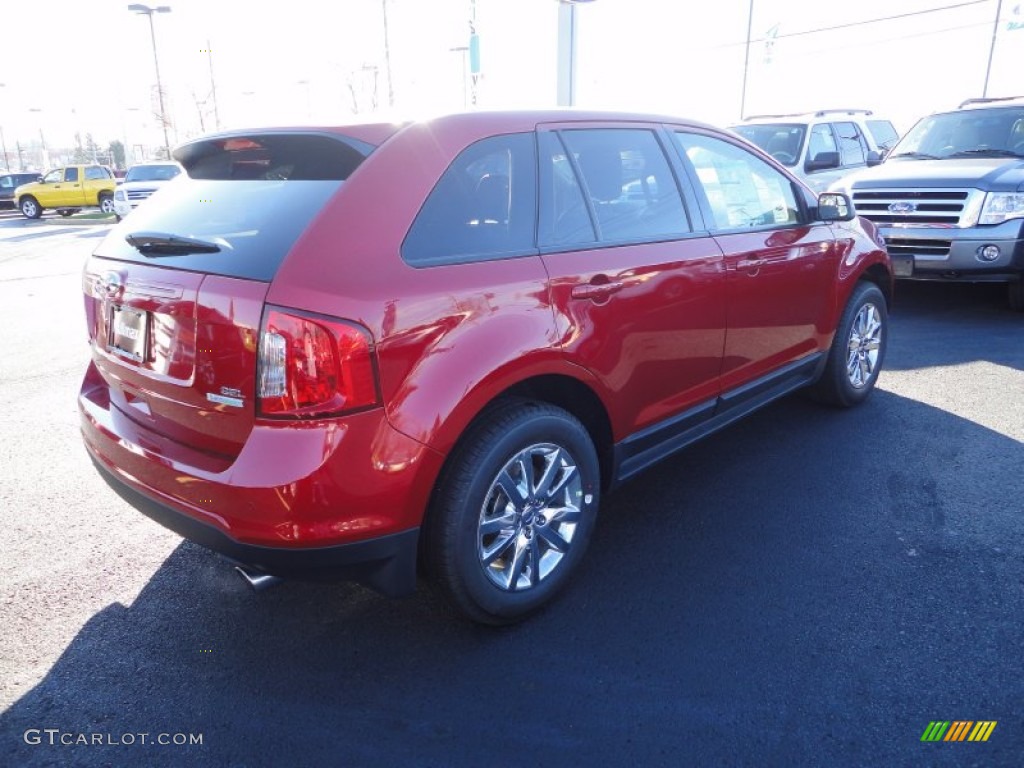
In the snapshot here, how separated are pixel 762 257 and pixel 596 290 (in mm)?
1337

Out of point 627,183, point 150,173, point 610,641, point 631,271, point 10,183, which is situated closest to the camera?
point 610,641

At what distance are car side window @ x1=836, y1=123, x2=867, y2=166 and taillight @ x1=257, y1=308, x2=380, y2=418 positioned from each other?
10621mm

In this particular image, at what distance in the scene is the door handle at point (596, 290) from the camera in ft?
9.25

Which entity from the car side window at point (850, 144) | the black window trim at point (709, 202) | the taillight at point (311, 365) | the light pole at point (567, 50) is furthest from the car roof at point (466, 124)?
the light pole at point (567, 50)

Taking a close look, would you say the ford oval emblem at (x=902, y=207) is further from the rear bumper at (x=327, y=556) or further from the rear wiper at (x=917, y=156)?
the rear bumper at (x=327, y=556)

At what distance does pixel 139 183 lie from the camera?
21766 mm

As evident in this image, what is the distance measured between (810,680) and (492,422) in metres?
1.35

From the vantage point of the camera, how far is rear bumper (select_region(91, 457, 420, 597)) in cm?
229

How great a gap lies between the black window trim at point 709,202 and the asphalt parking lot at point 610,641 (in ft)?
4.26

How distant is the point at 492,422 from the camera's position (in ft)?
8.65

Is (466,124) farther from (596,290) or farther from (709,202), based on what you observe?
(709,202)

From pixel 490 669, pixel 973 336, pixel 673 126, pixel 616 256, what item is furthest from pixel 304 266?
pixel 973 336

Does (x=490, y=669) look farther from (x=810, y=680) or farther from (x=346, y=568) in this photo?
(x=810, y=680)

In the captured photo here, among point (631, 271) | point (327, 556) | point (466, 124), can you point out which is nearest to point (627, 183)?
point (631, 271)
